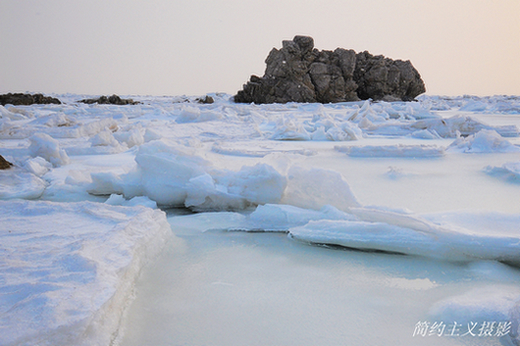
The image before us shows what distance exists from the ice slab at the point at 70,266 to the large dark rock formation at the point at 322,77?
2366 centimetres

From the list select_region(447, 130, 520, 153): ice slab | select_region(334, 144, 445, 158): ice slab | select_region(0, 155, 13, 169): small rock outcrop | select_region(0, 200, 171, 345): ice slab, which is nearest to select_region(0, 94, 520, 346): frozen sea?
select_region(0, 200, 171, 345): ice slab

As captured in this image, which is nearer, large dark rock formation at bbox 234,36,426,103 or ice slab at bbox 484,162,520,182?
ice slab at bbox 484,162,520,182

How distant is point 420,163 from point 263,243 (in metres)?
2.87

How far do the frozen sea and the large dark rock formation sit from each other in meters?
22.6

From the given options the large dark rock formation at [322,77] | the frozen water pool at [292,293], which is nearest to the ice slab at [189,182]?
the frozen water pool at [292,293]

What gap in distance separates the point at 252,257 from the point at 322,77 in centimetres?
2594

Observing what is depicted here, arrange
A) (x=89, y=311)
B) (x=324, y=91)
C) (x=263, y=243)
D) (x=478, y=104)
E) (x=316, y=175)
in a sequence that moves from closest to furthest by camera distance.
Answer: (x=89, y=311), (x=263, y=243), (x=316, y=175), (x=478, y=104), (x=324, y=91)

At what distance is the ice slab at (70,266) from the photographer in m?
0.97

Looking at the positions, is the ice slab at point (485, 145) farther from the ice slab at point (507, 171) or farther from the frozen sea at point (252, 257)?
the frozen sea at point (252, 257)

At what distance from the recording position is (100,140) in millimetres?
4922

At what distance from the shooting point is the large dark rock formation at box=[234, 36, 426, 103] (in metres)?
25.3

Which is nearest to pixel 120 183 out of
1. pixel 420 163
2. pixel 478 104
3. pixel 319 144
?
pixel 420 163

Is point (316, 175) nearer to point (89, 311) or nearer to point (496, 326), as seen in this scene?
point (496, 326)

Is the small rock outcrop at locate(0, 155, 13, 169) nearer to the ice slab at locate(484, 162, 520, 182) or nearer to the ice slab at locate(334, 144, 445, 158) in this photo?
the ice slab at locate(334, 144, 445, 158)
